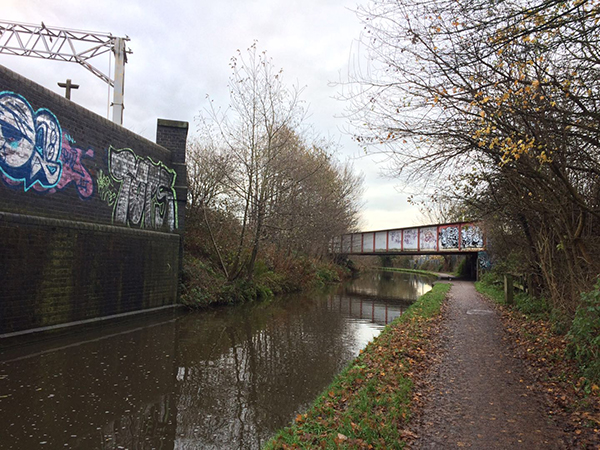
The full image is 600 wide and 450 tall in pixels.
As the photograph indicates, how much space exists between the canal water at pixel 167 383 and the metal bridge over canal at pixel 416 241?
21.2 metres

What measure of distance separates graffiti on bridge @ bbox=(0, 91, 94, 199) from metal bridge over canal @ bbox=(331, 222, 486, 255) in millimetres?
23772

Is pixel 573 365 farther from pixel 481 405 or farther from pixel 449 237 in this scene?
pixel 449 237

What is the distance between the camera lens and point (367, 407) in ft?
16.2

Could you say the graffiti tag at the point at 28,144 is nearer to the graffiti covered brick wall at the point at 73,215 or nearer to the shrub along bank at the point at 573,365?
the graffiti covered brick wall at the point at 73,215

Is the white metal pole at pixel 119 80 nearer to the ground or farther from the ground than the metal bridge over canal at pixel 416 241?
farther from the ground

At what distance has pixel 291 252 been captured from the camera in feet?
85.6

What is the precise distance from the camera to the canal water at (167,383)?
488 centimetres

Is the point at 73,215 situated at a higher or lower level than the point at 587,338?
higher

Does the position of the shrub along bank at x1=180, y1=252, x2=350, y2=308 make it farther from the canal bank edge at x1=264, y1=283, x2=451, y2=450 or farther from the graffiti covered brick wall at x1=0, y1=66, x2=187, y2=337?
the canal bank edge at x1=264, y1=283, x2=451, y2=450

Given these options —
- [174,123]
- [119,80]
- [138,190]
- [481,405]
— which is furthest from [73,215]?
[481,405]

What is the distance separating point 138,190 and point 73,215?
2.94 meters

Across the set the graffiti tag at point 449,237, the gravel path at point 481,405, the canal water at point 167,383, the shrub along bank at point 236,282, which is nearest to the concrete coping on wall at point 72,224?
the shrub along bank at point 236,282

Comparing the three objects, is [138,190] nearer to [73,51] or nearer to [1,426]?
[73,51]

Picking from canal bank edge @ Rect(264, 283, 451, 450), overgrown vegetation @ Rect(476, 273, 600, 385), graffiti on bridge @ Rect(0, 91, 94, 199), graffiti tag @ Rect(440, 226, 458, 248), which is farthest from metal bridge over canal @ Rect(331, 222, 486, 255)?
graffiti on bridge @ Rect(0, 91, 94, 199)
